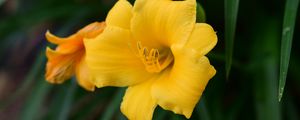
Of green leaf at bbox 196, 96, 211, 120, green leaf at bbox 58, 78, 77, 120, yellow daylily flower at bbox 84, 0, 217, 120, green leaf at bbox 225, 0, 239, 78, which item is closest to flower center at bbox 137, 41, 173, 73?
yellow daylily flower at bbox 84, 0, 217, 120

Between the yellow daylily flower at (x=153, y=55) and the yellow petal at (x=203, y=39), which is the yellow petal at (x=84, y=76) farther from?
the yellow petal at (x=203, y=39)

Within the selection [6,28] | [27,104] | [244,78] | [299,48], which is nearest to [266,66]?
Result: [244,78]

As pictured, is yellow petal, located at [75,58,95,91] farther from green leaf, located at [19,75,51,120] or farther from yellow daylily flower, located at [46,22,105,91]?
green leaf, located at [19,75,51,120]

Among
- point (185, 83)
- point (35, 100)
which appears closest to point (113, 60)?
point (185, 83)

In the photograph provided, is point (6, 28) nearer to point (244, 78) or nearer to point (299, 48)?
point (244, 78)

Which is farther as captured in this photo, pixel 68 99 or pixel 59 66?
pixel 68 99

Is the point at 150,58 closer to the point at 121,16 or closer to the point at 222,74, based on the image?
the point at 121,16
